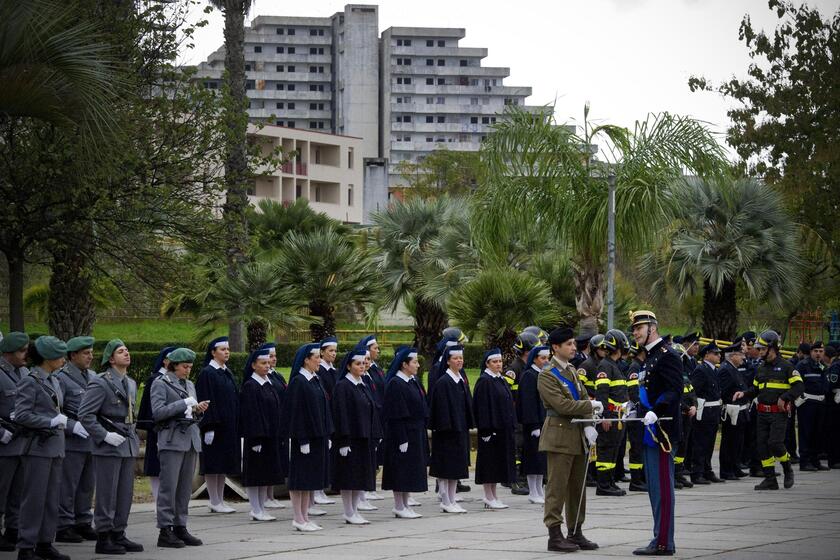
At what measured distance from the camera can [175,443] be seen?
13.2 m

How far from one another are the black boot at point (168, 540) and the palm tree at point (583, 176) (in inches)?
490

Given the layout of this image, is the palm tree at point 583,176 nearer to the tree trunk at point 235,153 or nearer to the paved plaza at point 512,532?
the tree trunk at point 235,153

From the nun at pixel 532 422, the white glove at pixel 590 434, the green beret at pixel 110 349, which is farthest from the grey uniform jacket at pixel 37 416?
the nun at pixel 532 422

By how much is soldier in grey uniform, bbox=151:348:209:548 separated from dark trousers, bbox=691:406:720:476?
30.5 feet

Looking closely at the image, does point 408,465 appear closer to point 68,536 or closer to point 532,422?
point 532,422

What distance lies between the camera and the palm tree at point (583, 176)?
24000 millimetres

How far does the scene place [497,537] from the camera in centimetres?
1345

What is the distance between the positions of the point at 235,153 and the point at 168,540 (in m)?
14.1

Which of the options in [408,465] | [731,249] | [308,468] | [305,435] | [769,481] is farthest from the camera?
[731,249]

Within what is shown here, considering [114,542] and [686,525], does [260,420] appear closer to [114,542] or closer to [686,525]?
[114,542]

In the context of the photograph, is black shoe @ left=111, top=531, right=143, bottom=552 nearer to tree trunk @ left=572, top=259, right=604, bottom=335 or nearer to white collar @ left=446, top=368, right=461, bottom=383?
white collar @ left=446, top=368, right=461, bottom=383

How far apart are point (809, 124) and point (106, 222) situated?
20.6m

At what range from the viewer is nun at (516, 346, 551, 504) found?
17.6m

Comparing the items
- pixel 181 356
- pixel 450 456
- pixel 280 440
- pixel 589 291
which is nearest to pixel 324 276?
pixel 589 291
